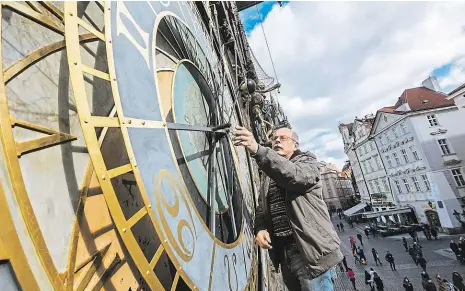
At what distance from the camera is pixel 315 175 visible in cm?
139

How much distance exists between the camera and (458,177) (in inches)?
787

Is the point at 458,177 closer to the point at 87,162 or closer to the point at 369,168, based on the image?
the point at 369,168

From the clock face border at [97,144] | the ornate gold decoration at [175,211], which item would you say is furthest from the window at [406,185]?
the clock face border at [97,144]

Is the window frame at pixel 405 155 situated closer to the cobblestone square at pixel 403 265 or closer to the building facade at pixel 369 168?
the building facade at pixel 369 168

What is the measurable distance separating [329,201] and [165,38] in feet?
177

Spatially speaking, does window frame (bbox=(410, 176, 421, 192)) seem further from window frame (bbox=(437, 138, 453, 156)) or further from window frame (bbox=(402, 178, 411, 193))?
window frame (bbox=(437, 138, 453, 156))

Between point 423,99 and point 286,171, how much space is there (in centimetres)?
2803

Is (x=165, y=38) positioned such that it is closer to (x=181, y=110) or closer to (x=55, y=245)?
(x=181, y=110)

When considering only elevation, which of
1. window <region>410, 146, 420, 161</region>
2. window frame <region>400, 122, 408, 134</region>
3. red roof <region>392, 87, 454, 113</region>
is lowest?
window <region>410, 146, 420, 161</region>

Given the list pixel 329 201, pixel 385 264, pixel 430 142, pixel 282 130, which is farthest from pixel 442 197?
pixel 329 201

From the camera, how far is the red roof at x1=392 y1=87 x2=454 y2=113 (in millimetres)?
22056

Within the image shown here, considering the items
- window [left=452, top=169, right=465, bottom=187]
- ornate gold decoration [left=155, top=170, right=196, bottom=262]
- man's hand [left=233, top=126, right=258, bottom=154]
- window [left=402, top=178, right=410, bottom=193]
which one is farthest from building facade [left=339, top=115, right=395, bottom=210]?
ornate gold decoration [left=155, top=170, right=196, bottom=262]

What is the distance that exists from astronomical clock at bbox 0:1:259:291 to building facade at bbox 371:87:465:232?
2407 centimetres

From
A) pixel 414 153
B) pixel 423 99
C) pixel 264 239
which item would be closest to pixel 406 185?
pixel 414 153
